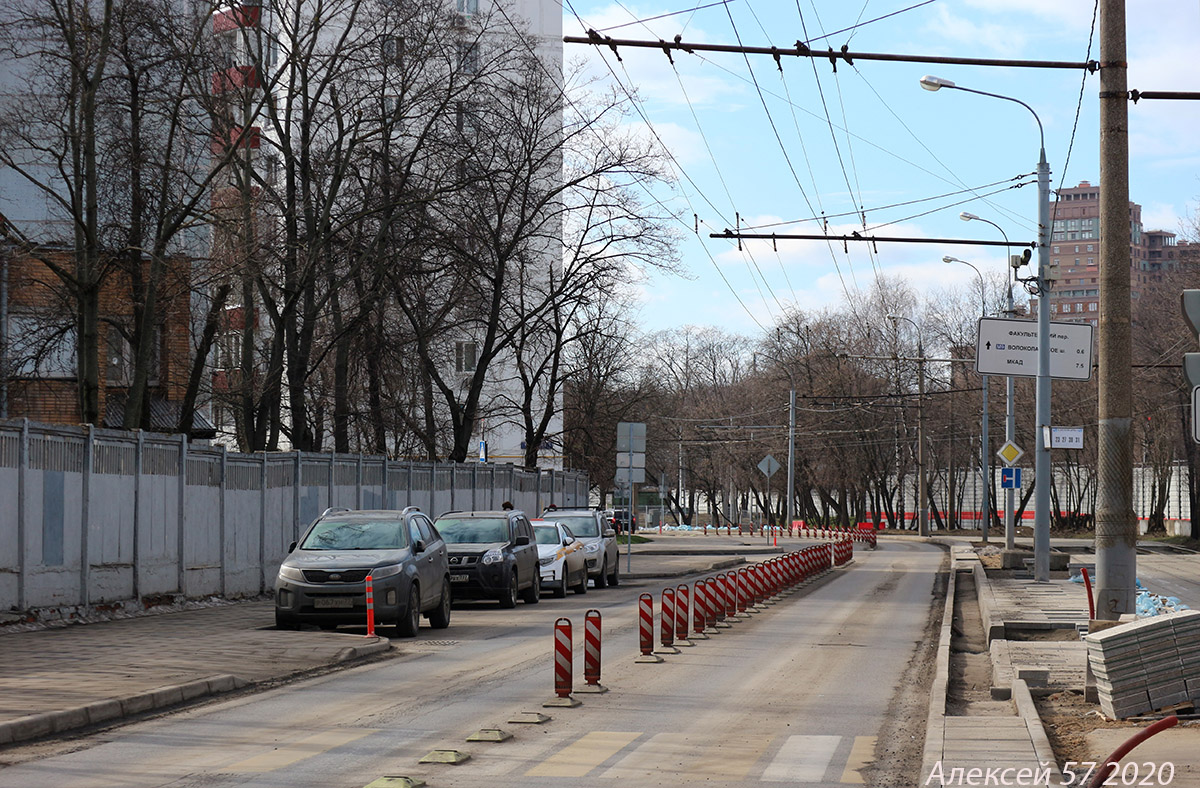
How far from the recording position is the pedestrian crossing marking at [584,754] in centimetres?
822

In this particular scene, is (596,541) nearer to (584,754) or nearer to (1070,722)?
(1070,722)

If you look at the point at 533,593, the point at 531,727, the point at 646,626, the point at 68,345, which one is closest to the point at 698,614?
the point at 646,626

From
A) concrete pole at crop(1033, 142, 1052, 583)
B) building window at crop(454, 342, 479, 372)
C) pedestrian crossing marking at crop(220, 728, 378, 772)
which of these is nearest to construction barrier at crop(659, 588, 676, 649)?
pedestrian crossing marking at crop(220, 728, 378, 772)

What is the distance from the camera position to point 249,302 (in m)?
29.9

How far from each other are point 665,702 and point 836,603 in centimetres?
1373

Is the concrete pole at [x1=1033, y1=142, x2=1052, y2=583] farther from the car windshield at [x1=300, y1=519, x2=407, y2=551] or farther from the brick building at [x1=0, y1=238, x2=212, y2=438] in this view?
the brick building at [x1=0, y1=238, x2=212, y2=438]

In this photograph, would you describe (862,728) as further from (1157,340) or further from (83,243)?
(1157,340)

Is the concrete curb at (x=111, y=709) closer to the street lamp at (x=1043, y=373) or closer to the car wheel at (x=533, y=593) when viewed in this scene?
the car wheel at (x=533, y=593)

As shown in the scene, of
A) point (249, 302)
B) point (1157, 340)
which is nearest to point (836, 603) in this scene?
point (249, 302)

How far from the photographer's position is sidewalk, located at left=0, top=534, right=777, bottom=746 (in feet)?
33.6

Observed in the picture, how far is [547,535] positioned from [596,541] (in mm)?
2355

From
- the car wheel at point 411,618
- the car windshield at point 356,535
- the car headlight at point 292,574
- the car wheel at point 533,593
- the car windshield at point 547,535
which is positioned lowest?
the car wheel at point 533,593

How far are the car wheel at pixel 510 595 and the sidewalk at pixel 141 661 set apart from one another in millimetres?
4318

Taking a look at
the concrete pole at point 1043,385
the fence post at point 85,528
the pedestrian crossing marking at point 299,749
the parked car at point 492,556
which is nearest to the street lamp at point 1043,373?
the concrete pole at point 1043,385
